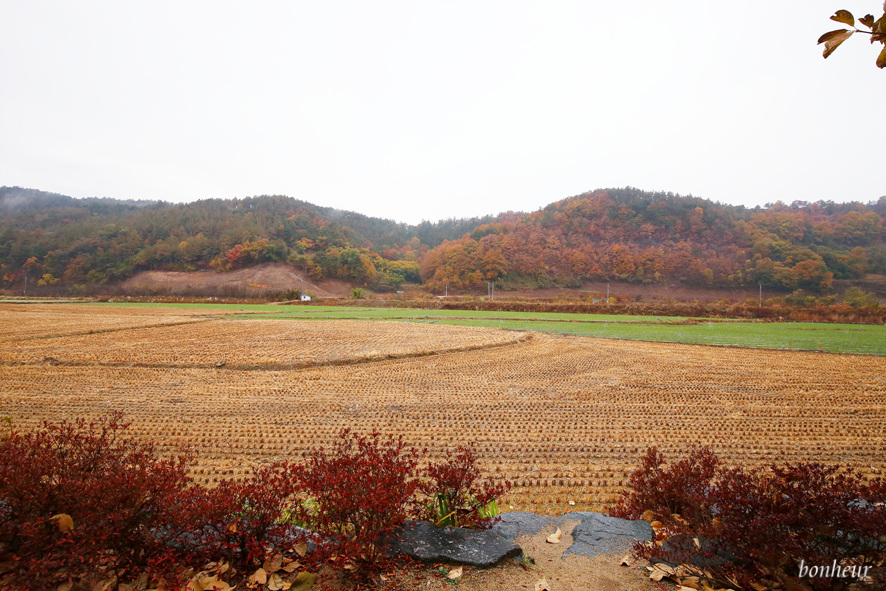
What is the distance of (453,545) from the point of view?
140 inches

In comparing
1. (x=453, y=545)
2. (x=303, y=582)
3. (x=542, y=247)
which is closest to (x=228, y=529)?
(x=303, y=582)

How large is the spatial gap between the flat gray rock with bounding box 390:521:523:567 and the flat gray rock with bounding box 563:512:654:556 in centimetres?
68

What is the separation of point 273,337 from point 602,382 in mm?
19095

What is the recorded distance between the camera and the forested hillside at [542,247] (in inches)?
4218

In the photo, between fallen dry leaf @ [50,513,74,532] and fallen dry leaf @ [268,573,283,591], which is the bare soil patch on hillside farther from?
fallen dry leaf @ [268,573,283,591]

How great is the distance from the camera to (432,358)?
19609mm

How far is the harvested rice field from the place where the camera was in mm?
7965

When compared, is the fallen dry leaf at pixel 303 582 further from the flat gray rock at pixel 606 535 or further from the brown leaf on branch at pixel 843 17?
the brown leaf on branch at pixel 843 17

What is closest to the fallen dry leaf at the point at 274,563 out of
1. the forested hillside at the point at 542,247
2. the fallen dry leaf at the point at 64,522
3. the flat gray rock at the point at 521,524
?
Answer: the fallen dry leaf at the point at 64,522

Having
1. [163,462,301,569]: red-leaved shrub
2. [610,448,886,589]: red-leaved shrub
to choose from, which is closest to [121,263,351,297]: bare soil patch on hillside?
[163,462,301,569]: red-leaved shrub

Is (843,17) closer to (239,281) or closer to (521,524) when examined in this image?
(521,524)

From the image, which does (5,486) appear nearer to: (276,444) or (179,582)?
(179,582)

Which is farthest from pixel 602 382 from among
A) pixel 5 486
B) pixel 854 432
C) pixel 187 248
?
pixel 187 248

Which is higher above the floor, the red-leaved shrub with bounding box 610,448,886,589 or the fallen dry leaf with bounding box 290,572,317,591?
the red-leaved shrub with bounding box 610,448,886,589
